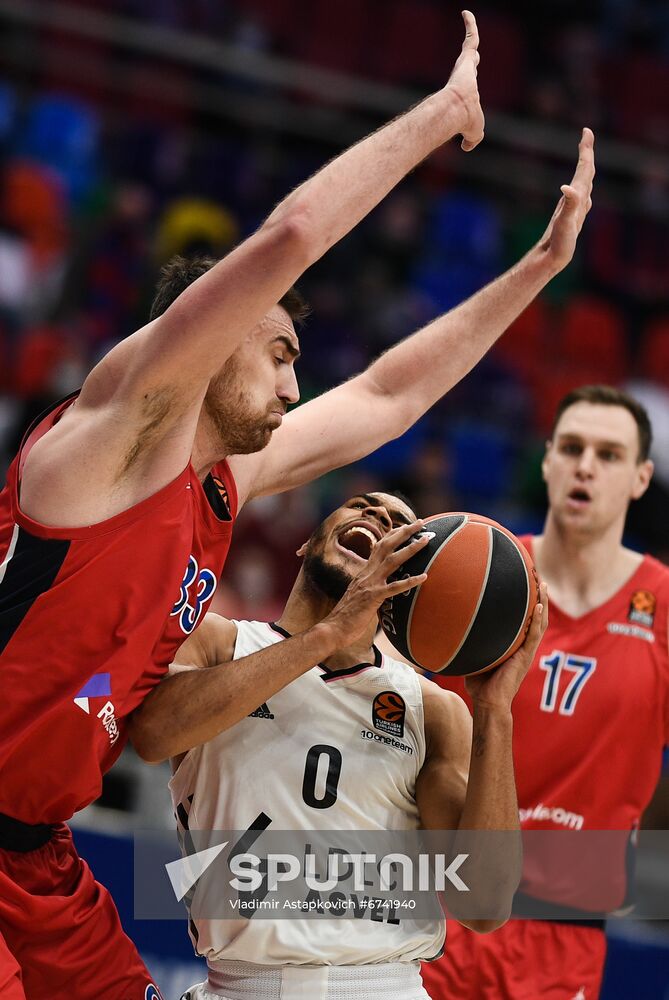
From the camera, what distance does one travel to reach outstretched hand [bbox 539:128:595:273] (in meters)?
4.04

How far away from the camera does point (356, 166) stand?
313cm

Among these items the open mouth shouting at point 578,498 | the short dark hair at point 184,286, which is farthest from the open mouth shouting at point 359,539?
the open mouth shouting at point 578,498

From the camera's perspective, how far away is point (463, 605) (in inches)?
140

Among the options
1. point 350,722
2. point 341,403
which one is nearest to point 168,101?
point 341,403

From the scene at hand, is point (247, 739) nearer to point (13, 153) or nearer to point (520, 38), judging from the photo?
point (13, 153)

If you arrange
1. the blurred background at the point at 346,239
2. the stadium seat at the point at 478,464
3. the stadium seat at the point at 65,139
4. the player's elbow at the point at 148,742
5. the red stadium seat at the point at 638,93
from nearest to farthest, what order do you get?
the player's elbow at the point at 148,742
the blurred background at the point at 346,239
the stadium seat at the point at 478,464
the stadium seat at the point at 65,139
the red stadium seat at the point at 638,93

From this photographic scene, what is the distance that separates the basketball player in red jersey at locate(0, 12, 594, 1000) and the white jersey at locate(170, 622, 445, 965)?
0.32 m

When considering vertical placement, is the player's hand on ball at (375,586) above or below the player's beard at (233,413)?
below

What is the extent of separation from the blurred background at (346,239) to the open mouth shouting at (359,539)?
12.9 feet

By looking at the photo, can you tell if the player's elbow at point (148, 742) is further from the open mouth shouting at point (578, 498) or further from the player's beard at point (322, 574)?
the open mouth shouting at point (578, 498)

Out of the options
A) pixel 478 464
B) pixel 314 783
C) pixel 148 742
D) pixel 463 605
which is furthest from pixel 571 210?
pixel 478 464

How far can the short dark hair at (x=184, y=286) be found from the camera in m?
3.75

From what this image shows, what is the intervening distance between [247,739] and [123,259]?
693cm

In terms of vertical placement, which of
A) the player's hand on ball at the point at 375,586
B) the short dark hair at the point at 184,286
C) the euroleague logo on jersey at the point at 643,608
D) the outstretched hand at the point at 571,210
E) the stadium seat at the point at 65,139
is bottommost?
the player's hand on ball at the point at 375,586
